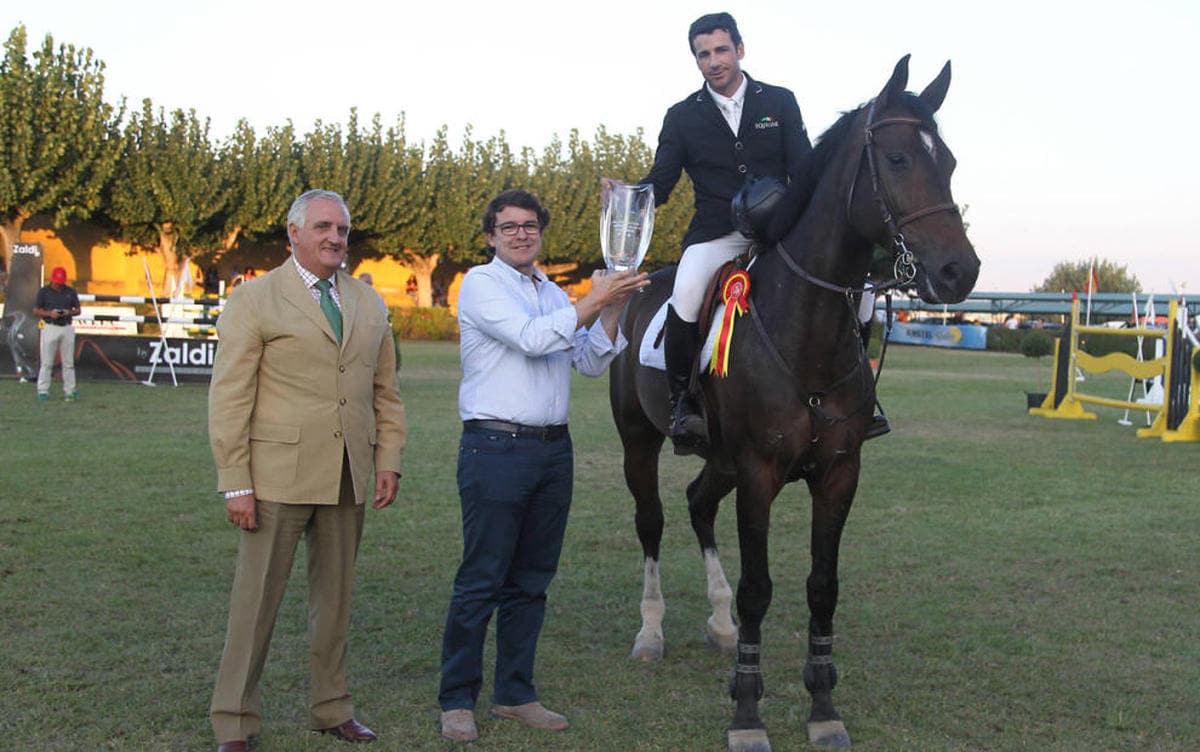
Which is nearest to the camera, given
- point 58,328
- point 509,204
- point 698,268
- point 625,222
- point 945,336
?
point 625,222

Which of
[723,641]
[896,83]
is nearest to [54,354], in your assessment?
[723,641]

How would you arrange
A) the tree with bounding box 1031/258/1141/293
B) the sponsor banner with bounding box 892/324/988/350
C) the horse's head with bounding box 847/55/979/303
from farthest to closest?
the tree with bounding box 1031/258/1141/293, the sponsor banner with bounding box 892/324/988/350, the horse's head with bounding box 847/55/979/303

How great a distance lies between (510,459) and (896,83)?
2047mm

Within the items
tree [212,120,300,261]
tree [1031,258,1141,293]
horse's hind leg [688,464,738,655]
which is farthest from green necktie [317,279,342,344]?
tree [1031,258,1141,293]

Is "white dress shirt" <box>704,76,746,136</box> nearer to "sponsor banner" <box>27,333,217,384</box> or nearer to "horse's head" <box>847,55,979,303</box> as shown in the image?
"horse's head" <box>847,55,979,303</box>

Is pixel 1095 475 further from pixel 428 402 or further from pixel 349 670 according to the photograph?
pixel 428 402

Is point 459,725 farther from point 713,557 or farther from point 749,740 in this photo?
point 713,557

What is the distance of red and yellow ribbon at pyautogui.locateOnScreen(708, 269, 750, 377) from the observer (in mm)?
4789

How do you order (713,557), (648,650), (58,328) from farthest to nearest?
(58,328) → (713,557) → (648,650)

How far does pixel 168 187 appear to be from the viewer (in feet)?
128

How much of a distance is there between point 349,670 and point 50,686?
124 centimetres

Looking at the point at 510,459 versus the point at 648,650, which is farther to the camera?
the point at 648,650

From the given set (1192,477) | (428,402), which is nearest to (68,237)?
(428,402)

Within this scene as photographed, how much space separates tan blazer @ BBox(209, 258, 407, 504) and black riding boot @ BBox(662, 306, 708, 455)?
1.54 meters
